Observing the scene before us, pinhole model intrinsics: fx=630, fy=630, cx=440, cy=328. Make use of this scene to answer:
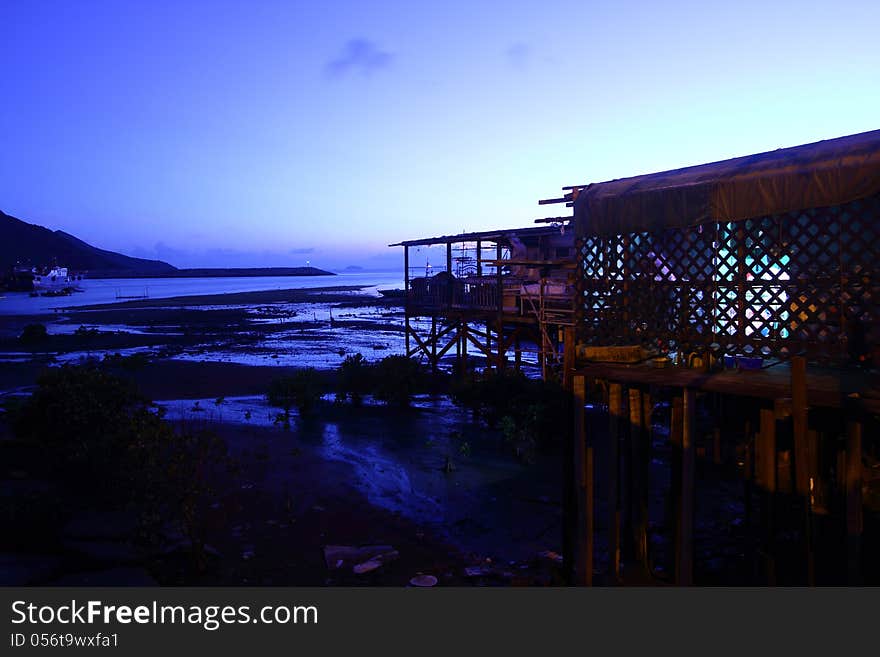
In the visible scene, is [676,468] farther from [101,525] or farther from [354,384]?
[354,384]

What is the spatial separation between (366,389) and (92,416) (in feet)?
37.0

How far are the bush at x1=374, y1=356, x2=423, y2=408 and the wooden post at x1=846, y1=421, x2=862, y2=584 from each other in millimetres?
15205

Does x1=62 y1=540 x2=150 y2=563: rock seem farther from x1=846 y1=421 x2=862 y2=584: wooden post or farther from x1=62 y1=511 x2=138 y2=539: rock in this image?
x1=846 y1=421 x2=862 y2=584: wooden post

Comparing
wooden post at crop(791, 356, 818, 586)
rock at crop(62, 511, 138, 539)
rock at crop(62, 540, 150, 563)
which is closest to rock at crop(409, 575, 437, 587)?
rock at crop(62, 540, 150, 563)

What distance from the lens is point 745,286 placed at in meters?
7.69

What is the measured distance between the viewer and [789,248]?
24.9 ft

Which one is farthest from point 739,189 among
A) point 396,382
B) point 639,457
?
point 396,382

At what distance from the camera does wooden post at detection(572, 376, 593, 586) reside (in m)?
7.61

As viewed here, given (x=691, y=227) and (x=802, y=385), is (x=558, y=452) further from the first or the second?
(x=802, y=385)

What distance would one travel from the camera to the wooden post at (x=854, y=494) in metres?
6.04

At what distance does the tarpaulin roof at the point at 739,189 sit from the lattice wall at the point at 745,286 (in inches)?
7.1

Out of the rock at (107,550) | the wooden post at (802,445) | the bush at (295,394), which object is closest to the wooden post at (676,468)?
the wooden post at (802,445)

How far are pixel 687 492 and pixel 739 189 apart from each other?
3785mm
